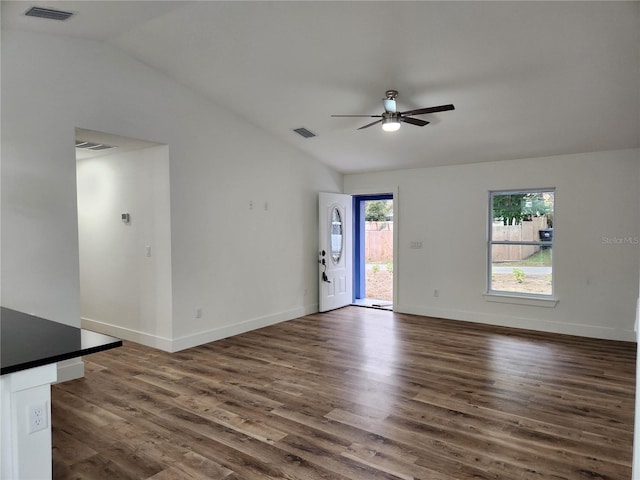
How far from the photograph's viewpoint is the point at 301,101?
4.83 meters

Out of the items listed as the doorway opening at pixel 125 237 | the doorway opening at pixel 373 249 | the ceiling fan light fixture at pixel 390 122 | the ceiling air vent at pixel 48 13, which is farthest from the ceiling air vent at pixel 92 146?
the doorway opening at pixel 373 249

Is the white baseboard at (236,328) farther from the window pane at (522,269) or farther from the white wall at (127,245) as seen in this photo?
the window pane at (522,269)

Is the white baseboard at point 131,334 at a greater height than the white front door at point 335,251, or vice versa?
the white front door at point 335,251

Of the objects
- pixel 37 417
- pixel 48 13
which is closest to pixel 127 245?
pixel 48 13

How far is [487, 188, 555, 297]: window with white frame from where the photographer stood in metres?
5.77

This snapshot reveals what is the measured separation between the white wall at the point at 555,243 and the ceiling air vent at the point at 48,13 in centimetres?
492

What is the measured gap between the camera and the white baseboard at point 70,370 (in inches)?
153

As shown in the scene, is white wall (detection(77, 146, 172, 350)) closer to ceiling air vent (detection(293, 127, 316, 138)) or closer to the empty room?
the empty room

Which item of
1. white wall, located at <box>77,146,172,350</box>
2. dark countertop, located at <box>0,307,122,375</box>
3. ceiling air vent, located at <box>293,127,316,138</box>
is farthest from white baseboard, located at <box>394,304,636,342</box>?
dark countertop, located at <box>0,307,122,375</box>

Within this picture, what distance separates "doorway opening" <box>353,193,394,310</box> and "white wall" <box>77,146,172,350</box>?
3.91 metres

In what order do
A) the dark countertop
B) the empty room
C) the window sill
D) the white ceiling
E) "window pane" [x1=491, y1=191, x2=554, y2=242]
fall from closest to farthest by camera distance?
1. the dark countertop
2. the empty room
3. the white ceiling
4. the window sill
5. "window pane" [x1=491, y1=191, x2=554, y2=242]

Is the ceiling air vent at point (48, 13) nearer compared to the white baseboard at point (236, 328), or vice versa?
the ceiling air vent at point (48, 13)

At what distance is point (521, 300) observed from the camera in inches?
231

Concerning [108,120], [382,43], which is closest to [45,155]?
[108,120]
